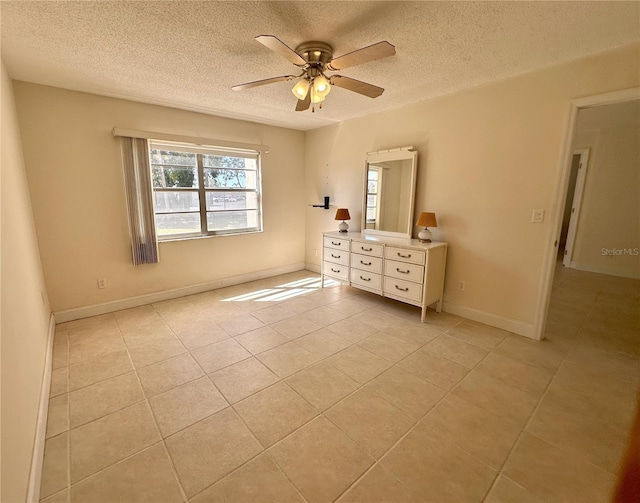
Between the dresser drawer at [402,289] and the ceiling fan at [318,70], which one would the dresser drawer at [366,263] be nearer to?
the dresser drawer at [402,289]

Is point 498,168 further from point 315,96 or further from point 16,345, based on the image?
point 16,345

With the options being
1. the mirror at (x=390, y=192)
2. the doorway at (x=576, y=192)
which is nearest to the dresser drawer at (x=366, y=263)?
the mirror at (x=390, y=192)

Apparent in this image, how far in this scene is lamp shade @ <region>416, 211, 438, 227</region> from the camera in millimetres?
3177

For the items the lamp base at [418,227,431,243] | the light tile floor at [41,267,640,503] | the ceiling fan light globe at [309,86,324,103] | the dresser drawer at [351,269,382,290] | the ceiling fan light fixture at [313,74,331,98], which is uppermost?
the ceiling fan light fixture at [313,74,331,98]

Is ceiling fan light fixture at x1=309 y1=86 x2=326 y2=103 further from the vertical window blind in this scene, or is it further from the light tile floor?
the vertical window blind

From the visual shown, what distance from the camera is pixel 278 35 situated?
6.44ft

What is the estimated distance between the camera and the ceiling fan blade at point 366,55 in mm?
1635

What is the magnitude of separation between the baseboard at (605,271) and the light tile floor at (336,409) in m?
2.44

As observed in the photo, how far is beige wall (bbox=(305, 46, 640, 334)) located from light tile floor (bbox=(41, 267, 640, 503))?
469 millimetres

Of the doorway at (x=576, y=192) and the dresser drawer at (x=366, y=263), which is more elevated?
the doorway at (x=576, y=192)

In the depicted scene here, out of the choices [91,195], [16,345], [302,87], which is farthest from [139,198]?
[302,87]

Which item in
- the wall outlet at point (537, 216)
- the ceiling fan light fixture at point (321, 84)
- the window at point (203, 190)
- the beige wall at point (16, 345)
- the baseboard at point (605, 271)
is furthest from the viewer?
the baseboard at point (605, 271)

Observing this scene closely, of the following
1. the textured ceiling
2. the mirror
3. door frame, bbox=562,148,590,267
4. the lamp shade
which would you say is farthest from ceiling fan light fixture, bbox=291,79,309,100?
door frame, bbox=562,148,590,267

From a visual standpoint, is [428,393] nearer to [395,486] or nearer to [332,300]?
[395,486]
